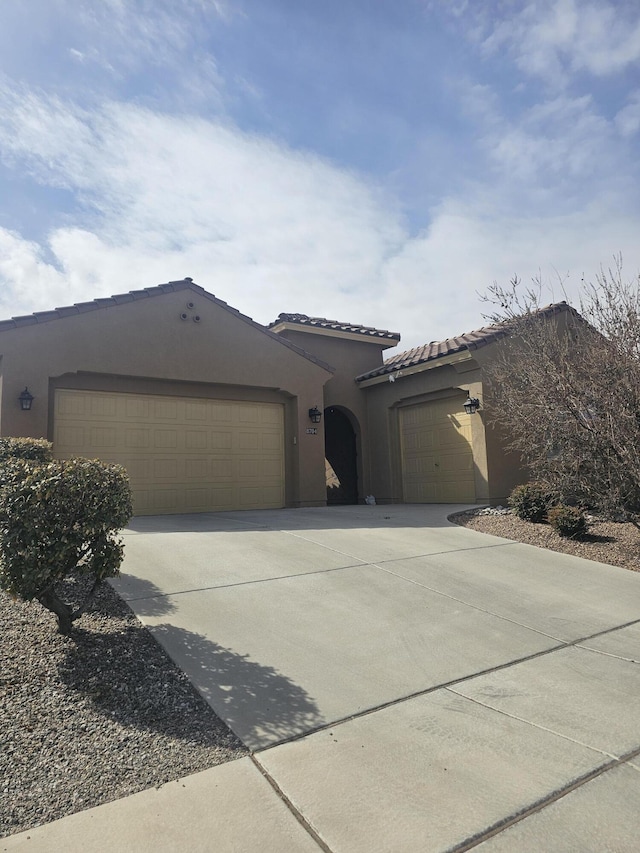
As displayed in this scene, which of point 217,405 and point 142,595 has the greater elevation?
point 217,405

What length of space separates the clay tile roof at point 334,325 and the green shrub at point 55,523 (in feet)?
39.4

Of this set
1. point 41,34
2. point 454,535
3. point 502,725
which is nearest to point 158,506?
point 454,535

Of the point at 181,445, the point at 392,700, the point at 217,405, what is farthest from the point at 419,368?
the point at 392,700

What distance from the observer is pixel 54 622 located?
15.0 ft

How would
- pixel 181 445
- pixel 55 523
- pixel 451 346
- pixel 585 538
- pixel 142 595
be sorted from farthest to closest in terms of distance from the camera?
pixel 451 346
pixel 181 445
pixel 585 538
pixel 142 595
pixel 55 523

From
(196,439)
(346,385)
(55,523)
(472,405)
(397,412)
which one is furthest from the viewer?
(346,385)

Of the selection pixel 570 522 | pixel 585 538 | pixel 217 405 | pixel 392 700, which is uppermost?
pixel 217 405

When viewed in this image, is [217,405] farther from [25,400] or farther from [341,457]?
[341,457]

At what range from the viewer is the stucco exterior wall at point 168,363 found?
33.8 ft

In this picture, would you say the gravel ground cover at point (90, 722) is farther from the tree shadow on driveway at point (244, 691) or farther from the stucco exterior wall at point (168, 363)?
the stucco exterior wall at point (168, 363)

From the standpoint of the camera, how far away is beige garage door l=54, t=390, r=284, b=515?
11086mm

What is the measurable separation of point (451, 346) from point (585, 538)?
6450mm

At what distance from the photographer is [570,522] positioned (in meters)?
8.52

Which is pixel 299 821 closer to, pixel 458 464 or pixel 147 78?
pixel 147 78
